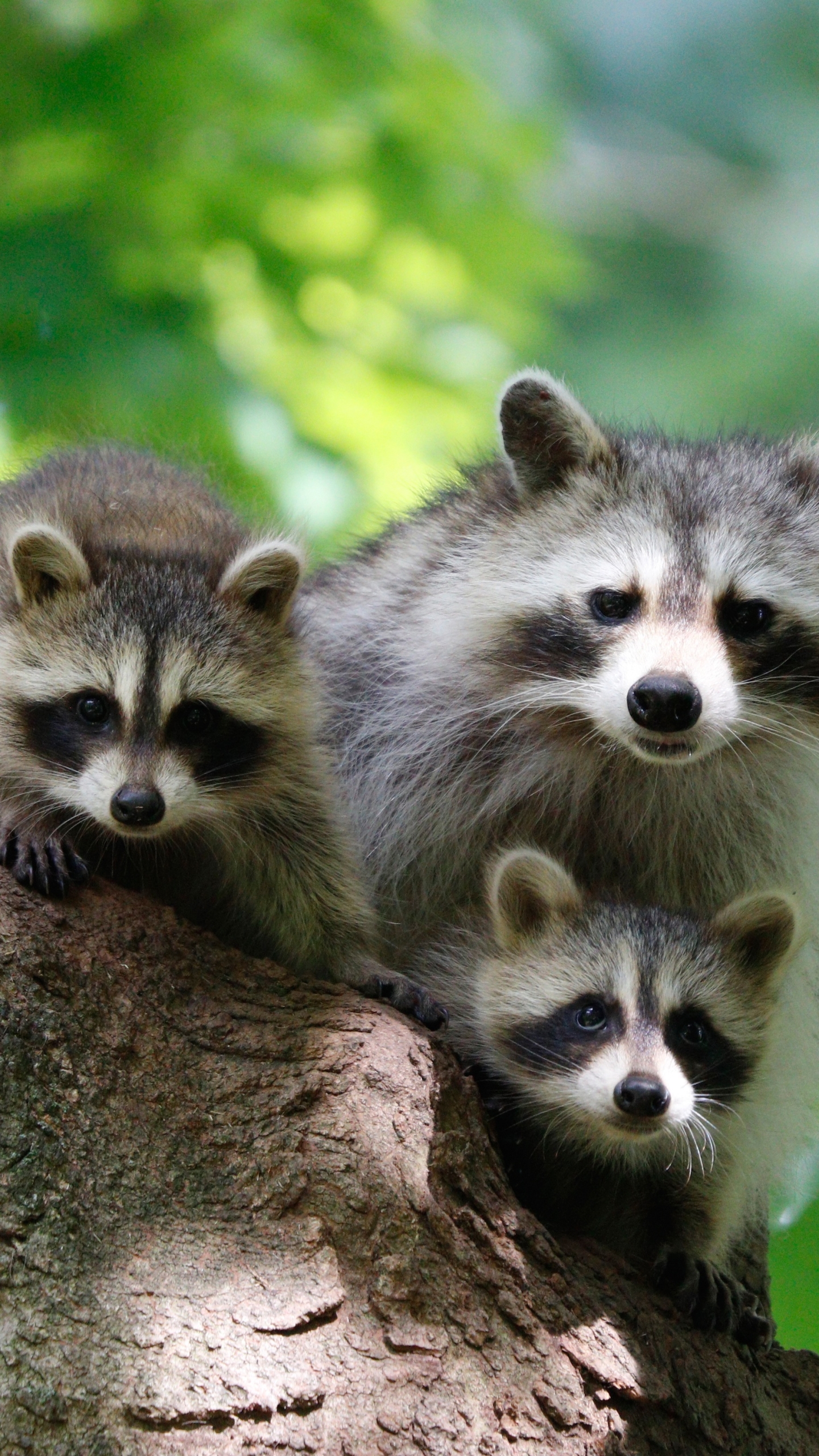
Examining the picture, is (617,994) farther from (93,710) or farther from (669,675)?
(93,710)

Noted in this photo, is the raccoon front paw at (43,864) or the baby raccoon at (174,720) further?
the baby raccoon at (174,720)

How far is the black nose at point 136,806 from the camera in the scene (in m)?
3.05

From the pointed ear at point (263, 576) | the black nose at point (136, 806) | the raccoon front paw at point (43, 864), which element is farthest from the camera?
the pointed ear at point (263, 576)

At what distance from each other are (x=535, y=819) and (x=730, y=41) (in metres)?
4.19

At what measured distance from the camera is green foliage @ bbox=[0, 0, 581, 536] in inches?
200

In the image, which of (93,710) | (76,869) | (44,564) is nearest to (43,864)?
(76,869)

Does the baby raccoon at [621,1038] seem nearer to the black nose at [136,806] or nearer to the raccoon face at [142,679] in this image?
the raccoon face at [142,679]

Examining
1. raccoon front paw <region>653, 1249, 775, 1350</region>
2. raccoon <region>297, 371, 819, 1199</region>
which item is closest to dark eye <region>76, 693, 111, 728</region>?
raccoon <region>297, 371, 819, 1199</region>

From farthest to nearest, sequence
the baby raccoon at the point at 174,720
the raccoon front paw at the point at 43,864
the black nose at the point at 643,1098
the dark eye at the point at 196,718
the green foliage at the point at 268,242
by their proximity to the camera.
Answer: the green foliage at the point at 268,242, the dark eye at the point at 196,718, the baby raccoon at the point at 174,720, the black nose at the point at 643,1098, the raccoon front paw at the point at 43,864

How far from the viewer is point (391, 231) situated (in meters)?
5.68

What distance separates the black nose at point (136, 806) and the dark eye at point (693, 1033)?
4.42 ft

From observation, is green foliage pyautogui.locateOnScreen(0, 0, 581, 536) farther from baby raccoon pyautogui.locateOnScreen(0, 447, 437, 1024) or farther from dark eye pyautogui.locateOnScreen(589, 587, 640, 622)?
dark eye pyautogui.locateOnScreen(589, 587, 640, 622)

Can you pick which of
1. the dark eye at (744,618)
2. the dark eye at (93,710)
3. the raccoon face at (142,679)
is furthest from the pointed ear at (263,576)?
the dark eye at (744,618)

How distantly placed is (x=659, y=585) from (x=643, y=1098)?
3.76 feet
